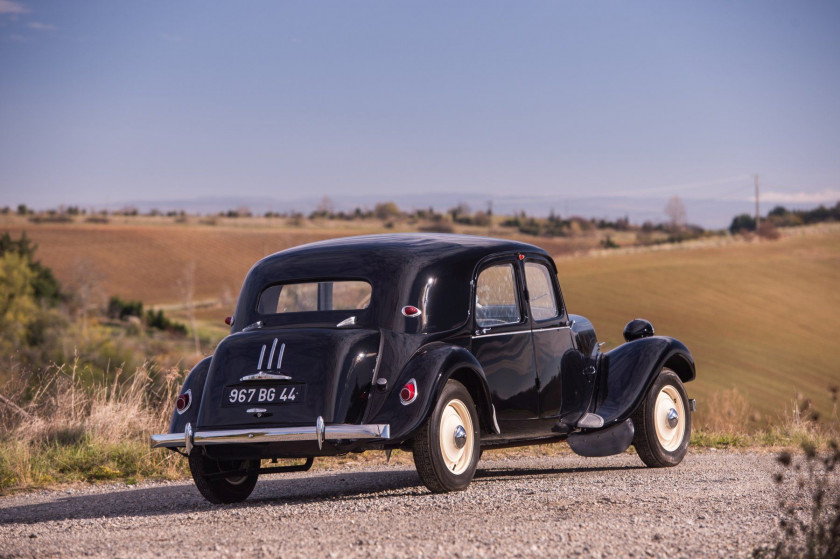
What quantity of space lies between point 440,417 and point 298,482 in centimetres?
276

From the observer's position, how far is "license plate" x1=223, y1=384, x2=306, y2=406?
7.09 metres

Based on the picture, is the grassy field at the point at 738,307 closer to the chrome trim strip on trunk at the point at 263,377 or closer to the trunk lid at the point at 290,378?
the trunk lid at the point at 290,378

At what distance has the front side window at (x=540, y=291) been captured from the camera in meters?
8.88

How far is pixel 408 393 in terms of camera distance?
7.07 m

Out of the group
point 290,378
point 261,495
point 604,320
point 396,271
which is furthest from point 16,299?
point 290,378

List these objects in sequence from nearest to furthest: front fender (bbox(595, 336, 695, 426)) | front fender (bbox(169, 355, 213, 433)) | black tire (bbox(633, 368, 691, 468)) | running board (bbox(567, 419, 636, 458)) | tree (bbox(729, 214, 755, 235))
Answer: front fender (bbox(169, 355, 213, 433)) → front fender (bbox(595, 336, 695, 426)) → running board (bbox(567, 419, 636, 458)) → black tire (bbox(633, 368, 691, 468)) → tree (bbox(729, 214, 755, 235))

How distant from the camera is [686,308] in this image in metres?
54.6

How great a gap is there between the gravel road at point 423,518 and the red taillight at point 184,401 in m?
0.78

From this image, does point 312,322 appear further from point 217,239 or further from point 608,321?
point 217,239

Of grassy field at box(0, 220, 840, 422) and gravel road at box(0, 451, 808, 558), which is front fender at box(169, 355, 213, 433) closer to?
gravel road at box(0, 451, 808, 558)

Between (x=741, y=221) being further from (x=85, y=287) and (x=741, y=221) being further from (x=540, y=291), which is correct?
(x=540, y=291)

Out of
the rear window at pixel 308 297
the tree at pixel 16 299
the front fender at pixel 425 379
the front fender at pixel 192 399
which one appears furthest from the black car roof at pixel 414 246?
the tree at pixel 16 299

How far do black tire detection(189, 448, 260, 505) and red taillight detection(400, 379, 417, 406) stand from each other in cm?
170

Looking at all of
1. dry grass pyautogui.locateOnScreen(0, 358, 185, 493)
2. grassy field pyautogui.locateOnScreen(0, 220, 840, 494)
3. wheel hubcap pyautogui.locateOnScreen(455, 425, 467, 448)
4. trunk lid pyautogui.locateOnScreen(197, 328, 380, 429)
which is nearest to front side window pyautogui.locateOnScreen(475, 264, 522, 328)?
wheel hubcap pyautogui.locateOnScreen(455, 425, 467, 448)
